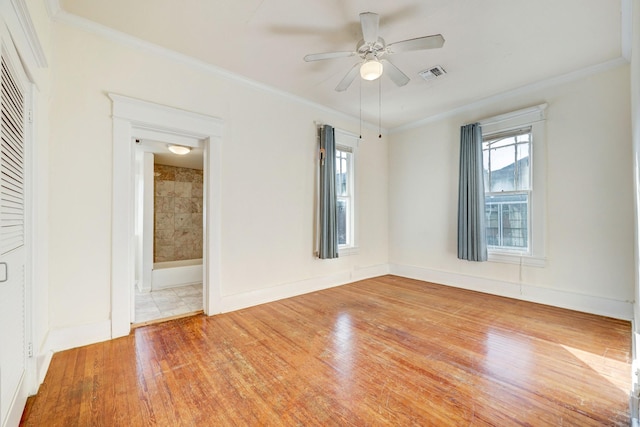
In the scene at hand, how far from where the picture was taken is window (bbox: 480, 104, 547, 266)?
140 inches

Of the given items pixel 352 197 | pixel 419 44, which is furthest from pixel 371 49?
pixel 352 197

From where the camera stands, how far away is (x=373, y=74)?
7.89ft

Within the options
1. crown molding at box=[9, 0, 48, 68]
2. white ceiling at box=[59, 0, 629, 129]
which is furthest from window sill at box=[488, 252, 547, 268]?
crown molding at box=[9, 0, 48, 68]

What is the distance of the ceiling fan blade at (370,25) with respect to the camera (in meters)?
2.06

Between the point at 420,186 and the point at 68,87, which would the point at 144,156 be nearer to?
the point at 68,87

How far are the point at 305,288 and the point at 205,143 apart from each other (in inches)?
92.2

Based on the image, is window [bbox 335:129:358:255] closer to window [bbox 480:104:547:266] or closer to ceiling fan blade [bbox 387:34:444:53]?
window [bbox 480:104:547:266]

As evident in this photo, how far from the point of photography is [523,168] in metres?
3.71

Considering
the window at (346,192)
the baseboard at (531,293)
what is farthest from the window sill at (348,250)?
the baseboard at (531,293)

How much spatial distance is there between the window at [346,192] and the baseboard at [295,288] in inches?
19.4

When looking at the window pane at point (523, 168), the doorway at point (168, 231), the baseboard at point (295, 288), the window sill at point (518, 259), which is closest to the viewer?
the baseboard at point (295, 288)

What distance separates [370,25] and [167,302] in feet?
12.5

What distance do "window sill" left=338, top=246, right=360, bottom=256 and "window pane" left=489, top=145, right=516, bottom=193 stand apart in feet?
7.37

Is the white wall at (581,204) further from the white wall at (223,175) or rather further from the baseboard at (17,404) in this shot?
the baseboard at (17,404)
